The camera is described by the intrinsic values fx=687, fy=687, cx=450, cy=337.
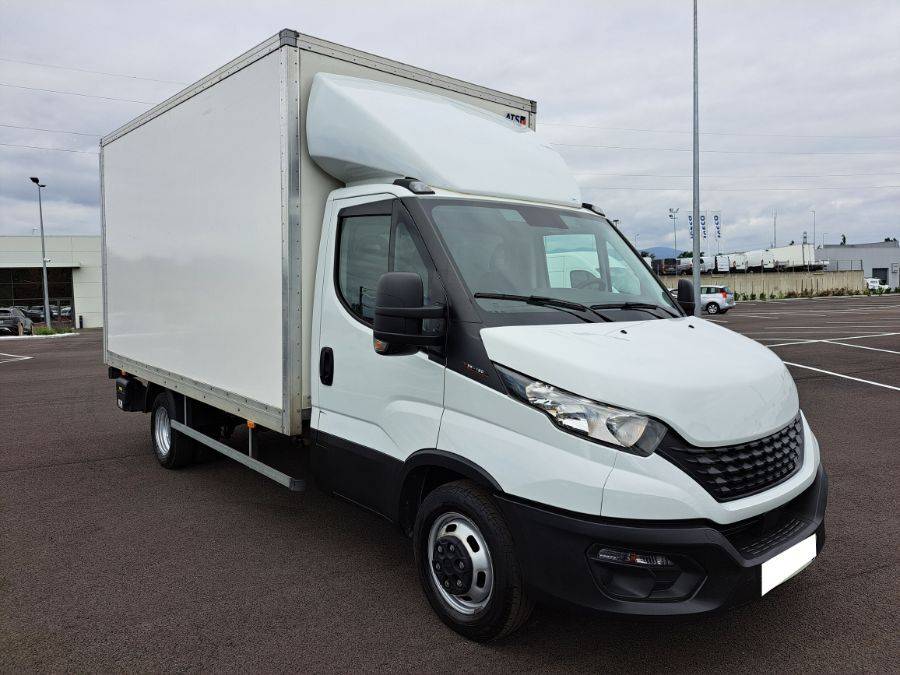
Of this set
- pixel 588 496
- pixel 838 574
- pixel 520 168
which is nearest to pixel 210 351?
pixel 520 168

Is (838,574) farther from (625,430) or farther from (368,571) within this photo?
(368,571)

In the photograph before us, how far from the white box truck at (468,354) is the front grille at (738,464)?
1 centimetres

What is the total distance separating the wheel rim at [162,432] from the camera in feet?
21.7

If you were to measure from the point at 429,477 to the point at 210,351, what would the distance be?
239 centimetres

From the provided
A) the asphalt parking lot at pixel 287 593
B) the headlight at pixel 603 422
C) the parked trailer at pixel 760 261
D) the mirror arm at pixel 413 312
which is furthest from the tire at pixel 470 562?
the parked trailer at pixel 760 261

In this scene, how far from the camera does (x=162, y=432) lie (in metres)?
6.81

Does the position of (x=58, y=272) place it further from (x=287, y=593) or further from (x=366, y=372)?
(x=366, y=372)

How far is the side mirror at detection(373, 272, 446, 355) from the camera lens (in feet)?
10.5

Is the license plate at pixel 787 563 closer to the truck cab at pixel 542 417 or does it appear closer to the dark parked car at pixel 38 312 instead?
the truck cab at pixel 542 417

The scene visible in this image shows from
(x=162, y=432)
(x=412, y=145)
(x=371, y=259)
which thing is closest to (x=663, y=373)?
(x=371, y=259)

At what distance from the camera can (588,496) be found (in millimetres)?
2822

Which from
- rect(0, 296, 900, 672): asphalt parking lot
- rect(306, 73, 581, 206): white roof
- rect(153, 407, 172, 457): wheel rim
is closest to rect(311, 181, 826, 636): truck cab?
rect(306, 73, 581, 206): white roof

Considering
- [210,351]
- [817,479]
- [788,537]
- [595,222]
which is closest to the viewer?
[788,537]

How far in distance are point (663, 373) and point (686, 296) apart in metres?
1.94
